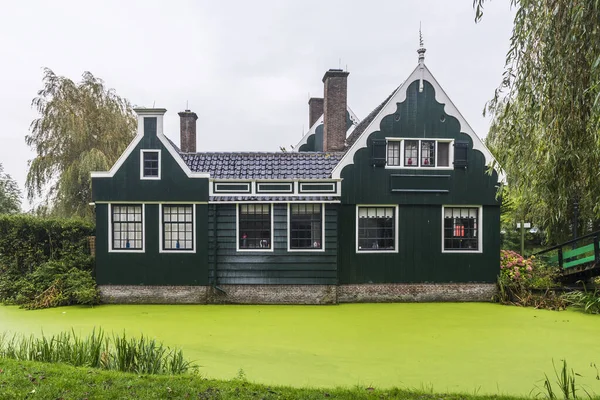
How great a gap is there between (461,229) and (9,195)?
103ft

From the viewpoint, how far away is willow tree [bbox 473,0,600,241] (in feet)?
17.4

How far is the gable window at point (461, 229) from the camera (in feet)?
42.5

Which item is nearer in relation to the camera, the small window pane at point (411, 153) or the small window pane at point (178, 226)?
the small window pane at point (178, 226)

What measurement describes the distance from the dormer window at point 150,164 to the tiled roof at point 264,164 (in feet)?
3.48

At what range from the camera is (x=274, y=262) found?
1232 cm

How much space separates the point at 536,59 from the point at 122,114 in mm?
19518

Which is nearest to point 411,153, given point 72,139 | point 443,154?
point 443,154

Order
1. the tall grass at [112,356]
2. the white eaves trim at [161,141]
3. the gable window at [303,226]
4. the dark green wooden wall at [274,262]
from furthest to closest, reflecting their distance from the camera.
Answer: the gable window at [303,226] → the dark green wooden wall at [274,262] → the white eaves trim at [161,141] → the tall grass at [112,356]

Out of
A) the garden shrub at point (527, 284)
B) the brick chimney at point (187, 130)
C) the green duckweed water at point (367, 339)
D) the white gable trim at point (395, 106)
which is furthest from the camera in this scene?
the brick chimney at point (187, 130)

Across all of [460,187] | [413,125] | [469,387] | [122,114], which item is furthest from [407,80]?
[122,114]

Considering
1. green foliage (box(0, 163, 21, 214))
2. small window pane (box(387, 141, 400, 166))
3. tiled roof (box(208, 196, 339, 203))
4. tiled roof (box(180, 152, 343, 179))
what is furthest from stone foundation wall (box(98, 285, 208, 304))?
green foliage (box(0, 163, 21, 214))

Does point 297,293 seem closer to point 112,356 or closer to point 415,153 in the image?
point 415,153

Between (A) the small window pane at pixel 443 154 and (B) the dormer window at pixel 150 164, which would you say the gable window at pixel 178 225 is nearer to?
(B) the dormer window at pixel 150 164

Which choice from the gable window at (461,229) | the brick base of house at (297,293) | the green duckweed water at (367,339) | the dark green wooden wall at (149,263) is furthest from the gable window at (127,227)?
the gable window at (461,229)
